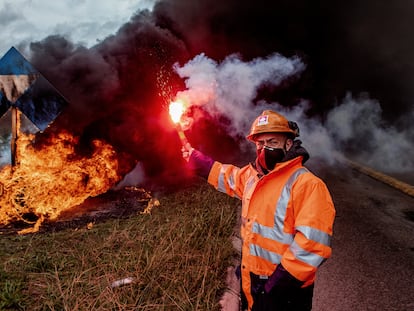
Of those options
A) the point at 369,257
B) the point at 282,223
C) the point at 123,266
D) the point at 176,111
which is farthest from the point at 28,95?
the point at 369,257

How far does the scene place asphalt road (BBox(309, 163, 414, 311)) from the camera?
3.71 metres

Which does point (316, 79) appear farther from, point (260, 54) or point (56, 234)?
point (56, 234)

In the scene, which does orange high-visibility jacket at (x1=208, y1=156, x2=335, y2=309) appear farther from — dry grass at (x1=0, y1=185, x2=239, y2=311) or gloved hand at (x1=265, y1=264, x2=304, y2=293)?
dry grass at (x1=0, y1=185, x2=239, y2=311)

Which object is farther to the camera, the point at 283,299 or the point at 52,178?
the point at 52,178

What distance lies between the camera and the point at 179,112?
3.58m

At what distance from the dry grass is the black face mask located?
1.52m

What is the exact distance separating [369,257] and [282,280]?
10.9 feet

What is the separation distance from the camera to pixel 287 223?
2291 mm

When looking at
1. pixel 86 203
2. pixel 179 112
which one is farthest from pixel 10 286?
pixel 86 203

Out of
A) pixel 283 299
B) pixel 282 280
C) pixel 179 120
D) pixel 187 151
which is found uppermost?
pixel 179 120

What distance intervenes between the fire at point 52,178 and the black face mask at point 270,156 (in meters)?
5.10

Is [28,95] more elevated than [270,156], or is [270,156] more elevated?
Answer: [28,95]

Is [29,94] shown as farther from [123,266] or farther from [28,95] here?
[123,266]

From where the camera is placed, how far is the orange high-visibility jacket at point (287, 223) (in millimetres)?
2039
